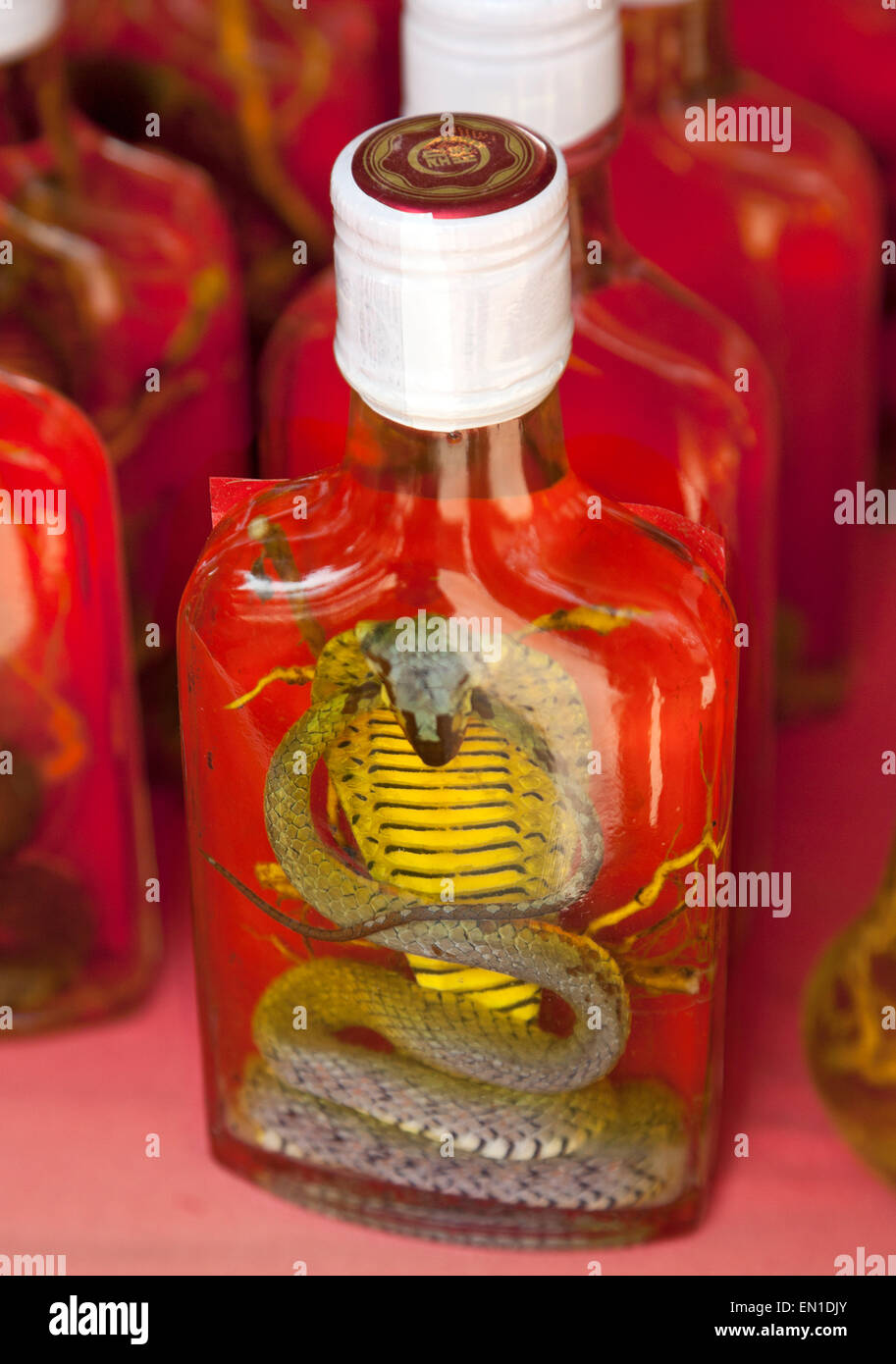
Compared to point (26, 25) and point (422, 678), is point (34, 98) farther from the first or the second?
point (422, 678)

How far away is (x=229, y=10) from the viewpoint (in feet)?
1.76

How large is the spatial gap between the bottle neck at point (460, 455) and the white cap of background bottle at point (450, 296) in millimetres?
14

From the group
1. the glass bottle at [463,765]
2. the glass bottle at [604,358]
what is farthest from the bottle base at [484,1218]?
the glass bottle at [604,358]

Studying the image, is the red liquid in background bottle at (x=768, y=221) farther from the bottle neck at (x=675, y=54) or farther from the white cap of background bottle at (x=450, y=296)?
the white cap of background bottle at (x=450, y=296)

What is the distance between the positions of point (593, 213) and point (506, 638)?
0.11 metres

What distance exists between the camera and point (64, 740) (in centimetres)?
48

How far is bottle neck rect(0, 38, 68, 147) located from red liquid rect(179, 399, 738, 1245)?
0.13 meters

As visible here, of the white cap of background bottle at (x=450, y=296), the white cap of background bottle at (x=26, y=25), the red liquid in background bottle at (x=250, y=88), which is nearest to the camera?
the white cap of background bottle at (x=450, y=296)

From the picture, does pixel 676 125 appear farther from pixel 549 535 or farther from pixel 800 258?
pixel 549 535

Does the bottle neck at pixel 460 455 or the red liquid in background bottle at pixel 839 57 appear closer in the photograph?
the bottle neck at pixel 460 455

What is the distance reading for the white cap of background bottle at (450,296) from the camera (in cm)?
33
